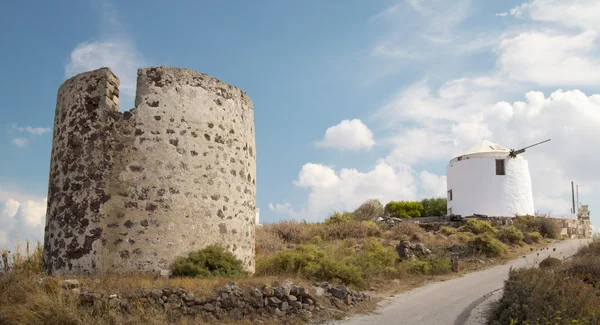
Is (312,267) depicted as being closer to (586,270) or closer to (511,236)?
(586,270)

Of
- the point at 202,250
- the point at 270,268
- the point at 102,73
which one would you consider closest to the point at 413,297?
the point at 270,268

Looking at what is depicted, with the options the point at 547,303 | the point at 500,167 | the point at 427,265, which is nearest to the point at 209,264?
the point at 547,303

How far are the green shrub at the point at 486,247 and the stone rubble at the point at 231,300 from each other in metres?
11.3

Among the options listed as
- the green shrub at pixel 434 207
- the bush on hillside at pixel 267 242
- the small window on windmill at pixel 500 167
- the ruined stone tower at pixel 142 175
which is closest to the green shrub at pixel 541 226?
the small window on windmill at pixel 500 167

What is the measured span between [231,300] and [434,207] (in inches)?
1718

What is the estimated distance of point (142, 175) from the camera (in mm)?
11031

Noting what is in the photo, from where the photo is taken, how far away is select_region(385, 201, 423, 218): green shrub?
1950 inches

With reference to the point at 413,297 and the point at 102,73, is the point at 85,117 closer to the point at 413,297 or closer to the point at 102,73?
the point at 102,73

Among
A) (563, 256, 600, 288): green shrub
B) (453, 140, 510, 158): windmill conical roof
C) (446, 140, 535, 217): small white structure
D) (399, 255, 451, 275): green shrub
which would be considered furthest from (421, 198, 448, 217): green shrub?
(563, 256, 600, 288): green shrub

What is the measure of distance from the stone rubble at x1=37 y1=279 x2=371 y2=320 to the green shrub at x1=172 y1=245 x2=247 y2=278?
1050 mm

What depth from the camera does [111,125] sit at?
37.0ft

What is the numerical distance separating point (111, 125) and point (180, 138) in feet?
5.33

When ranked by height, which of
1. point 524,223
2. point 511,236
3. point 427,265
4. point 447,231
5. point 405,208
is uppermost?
point 405,208

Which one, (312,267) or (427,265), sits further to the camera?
(427,265)
